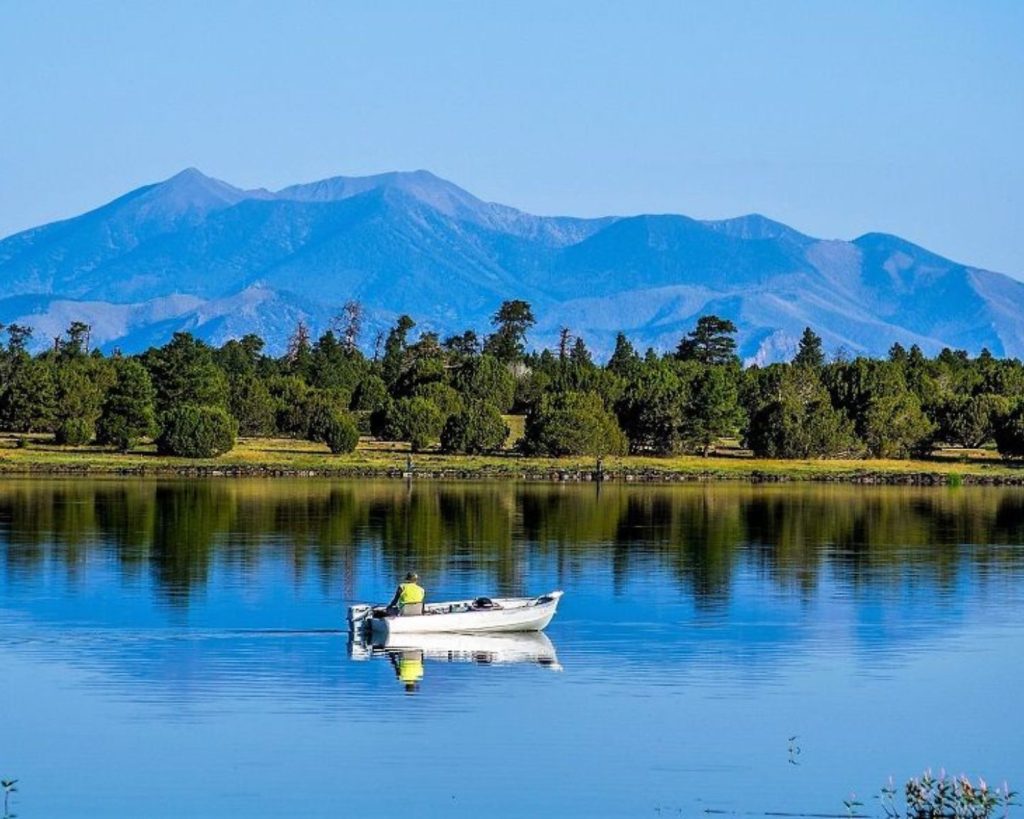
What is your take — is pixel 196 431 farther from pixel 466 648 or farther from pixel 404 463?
pixel 466 648

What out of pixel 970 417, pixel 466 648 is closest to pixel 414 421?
pixel 970 417

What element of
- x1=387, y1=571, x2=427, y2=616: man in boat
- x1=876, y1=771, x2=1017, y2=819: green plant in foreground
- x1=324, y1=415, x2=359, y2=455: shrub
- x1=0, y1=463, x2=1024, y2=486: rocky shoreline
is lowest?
x1=876, y1=771, x2=1017, y2=819: green plant in foreground

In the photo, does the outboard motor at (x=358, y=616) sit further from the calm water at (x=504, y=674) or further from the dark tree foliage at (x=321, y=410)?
the dark tree foliage at (x=321, y=410)

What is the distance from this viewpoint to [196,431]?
15975 centimetres

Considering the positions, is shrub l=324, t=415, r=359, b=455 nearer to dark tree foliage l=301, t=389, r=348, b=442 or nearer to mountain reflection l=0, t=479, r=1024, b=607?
dark tree foliage l=301, t=389, r=348, b=442

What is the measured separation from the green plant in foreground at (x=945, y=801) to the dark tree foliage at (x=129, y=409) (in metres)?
132

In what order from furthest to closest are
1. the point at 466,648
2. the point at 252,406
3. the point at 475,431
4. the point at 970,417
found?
the point at 252,406
the point at 970,417
the point at 475,431
the point at 466,648

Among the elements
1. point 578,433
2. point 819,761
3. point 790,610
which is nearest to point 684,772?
point 819,761

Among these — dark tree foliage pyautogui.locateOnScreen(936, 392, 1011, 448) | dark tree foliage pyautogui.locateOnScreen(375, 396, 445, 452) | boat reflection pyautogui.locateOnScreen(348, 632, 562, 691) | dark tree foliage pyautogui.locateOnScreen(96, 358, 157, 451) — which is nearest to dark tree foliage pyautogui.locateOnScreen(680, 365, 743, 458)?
dark tree foliage pyautogui.locateOnScreen(936, 392, 1011, 448)

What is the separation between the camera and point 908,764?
126 feet

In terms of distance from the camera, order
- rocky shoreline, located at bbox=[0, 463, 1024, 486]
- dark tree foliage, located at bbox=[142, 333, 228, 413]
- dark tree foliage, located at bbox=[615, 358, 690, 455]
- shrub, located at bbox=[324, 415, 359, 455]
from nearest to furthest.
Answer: rocky shoreline, located at bbox=[0, 463, 1024, 486]
shrub, located at bbox=[324, 415, 359, 455]
dark tree foliage, located at bbox=[142, 333, 228, 413]
dark tree foliage, located at bbox=[615, 358, 690, 455]

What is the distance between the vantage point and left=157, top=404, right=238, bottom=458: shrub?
6284 inches

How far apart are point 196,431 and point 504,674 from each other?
4472 inches

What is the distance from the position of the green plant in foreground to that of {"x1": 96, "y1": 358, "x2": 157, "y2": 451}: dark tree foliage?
131979 mm
